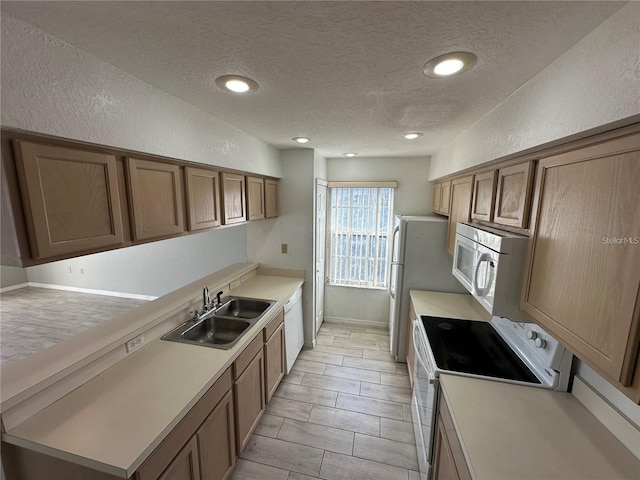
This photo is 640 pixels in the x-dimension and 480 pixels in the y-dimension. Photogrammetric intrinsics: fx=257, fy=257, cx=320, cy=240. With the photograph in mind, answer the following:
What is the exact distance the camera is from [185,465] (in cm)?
125

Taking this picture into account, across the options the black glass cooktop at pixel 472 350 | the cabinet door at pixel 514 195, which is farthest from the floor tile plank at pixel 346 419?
the cabinet door at pixel 514 195

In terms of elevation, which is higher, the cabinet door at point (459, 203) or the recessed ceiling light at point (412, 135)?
the recessed ceiling light at point (412, 135)

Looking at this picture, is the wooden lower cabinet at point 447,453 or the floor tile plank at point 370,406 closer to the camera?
the wooden lower cabinet at point 447,453

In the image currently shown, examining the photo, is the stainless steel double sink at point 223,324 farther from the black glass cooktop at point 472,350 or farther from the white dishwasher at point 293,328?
the black glass cooktop at point 472,350

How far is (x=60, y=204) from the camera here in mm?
979

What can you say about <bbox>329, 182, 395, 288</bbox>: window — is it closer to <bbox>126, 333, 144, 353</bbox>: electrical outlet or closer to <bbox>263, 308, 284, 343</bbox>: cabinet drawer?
<bbox>263, 308, 284, 343</bbox>: cabinet drawer

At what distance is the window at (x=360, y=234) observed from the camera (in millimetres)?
3684

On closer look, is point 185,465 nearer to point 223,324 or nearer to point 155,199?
point 223,324

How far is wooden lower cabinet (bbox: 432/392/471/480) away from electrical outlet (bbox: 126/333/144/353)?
1.82 m

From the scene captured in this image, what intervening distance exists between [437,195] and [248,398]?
296cm

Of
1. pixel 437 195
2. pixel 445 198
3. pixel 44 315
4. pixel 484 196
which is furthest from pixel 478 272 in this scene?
pixel 44 315

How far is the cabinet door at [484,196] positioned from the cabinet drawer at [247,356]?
185 cm

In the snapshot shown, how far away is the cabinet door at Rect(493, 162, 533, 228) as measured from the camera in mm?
1223

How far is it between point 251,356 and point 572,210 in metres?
2.00
